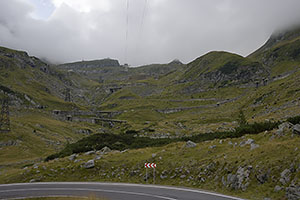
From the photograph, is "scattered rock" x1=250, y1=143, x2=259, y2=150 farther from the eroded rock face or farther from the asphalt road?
the asphalt road

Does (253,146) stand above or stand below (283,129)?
below

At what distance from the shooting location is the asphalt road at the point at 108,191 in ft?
65.1

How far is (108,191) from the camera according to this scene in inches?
913

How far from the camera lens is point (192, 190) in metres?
21.7

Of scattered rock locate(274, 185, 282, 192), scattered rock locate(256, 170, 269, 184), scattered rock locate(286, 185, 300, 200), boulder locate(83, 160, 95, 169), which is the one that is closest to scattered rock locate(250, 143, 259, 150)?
scattered rock locate(256, 170, 269, 184)

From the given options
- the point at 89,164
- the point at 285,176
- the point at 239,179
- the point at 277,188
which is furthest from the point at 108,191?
the point at 285,176

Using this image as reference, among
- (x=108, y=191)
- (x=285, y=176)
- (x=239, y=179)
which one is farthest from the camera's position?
(x=108, y=191)

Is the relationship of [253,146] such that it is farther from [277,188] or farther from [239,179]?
[277,188]

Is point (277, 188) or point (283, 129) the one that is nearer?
point (277, 188)

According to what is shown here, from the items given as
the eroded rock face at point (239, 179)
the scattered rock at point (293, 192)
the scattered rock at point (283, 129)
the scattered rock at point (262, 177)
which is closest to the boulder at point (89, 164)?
the eroded rock face at point (239, 179)

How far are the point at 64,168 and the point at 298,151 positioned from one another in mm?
30666

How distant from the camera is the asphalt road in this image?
19.8m

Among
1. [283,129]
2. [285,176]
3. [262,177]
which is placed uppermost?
[283,129]

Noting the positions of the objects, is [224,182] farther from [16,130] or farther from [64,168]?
[16,130]
